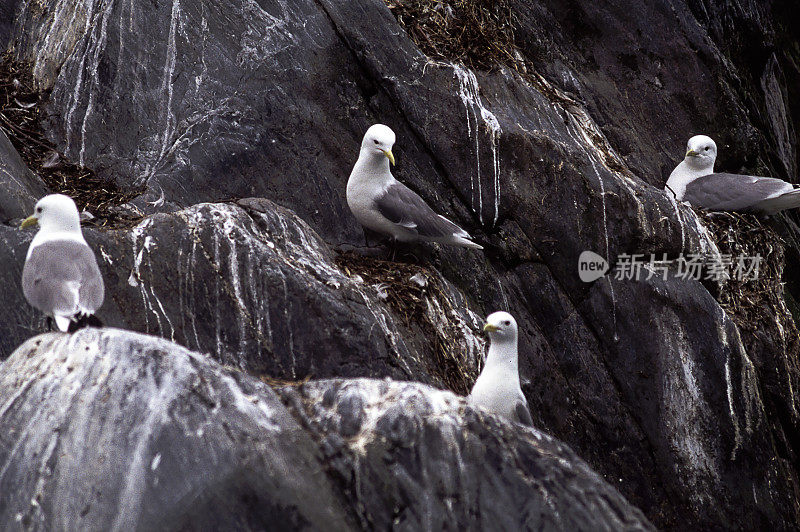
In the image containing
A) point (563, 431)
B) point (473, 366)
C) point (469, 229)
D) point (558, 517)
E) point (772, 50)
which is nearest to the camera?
point (558, 517)

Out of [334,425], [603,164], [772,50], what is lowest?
[334,425]

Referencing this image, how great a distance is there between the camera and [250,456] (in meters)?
3.82

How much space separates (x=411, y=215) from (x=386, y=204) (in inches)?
8.1

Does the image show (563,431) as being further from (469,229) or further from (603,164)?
(603,164)

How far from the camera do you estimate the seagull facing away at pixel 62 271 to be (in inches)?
199

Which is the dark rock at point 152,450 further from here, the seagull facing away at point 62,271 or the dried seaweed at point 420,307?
the dried seaweed at point 420,307

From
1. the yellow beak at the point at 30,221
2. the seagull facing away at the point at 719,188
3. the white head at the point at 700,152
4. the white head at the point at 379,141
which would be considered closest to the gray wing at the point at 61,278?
the yellow beak at the point at 30,221

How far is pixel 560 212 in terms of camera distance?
25.8ft

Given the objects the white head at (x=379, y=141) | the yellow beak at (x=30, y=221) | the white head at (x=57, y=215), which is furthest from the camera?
A: the white head at (x=379, y=141)

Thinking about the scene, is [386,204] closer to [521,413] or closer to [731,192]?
[521,413]

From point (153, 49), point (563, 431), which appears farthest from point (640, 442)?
point (153, 49)

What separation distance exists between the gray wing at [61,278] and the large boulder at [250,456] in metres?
0.80

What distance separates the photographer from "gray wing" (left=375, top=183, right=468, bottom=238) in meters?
6.99

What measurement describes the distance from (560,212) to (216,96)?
3046 millimetres
